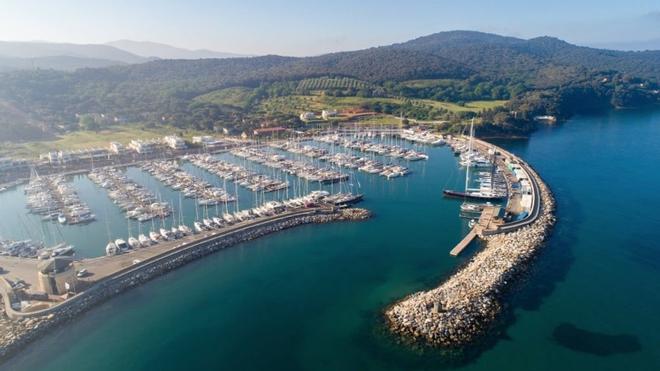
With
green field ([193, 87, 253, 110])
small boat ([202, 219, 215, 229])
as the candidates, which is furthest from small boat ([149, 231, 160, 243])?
green field ([193, 87, 253, 110])

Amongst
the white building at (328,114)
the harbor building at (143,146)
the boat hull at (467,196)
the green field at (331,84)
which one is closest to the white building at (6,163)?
the harbor building at (143,146)

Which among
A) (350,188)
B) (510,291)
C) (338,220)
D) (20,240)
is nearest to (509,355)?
(510,291)

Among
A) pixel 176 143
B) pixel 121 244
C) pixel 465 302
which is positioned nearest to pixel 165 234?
Result: pixel 121 244

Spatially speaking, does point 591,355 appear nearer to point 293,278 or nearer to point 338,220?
point 293,278

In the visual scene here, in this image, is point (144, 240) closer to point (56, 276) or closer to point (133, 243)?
point (133, 243)

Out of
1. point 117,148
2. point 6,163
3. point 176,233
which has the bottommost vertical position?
point 176,233

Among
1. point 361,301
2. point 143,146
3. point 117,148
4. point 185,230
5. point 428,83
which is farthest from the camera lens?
point 428,83

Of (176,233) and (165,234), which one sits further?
(176,233)

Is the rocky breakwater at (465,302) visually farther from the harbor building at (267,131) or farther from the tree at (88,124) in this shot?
the tree at (88,124)

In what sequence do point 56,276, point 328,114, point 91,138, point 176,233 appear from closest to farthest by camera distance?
point 56,276 → point 176,233 → point 91,138 → point 328,114
